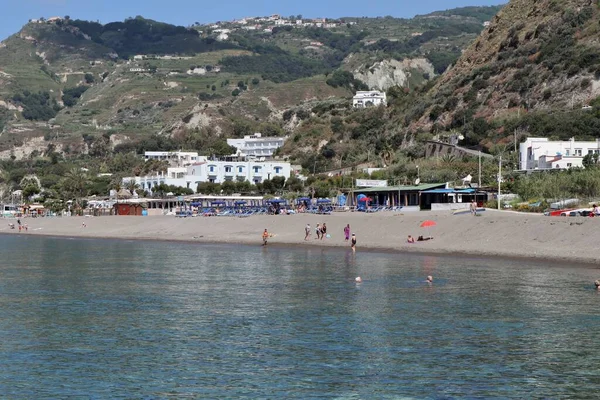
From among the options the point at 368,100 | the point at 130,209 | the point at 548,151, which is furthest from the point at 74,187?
the point at 548,151

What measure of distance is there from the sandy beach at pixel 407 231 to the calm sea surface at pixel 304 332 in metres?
3.80

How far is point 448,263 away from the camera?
4522cm

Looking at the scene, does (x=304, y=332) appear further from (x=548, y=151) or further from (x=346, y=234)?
(x=548, y=151)

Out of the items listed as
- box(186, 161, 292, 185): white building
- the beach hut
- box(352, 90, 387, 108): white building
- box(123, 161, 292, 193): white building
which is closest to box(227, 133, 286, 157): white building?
box(352, 90, 387, 108): white building

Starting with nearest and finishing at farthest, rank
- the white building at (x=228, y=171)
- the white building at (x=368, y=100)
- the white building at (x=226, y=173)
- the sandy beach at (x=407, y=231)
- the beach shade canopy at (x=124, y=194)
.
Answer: the sandy beach at (x=407, y=231), the beach shade canopy at (x=124, y=194), the white building at (x=226, y=173), the white building at (x=228, y=171), the white building at (x=368, y=100)

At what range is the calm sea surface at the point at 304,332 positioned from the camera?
20.6 metres

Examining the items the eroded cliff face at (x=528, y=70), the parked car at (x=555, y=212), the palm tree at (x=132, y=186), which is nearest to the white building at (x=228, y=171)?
the palm tree at (x=132, y=186)

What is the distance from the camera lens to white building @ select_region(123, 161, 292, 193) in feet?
393

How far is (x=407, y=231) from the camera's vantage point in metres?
58.1

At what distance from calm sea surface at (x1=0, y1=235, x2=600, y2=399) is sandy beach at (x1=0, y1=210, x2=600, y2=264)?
380 centimetres

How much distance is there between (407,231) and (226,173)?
66.4 metres

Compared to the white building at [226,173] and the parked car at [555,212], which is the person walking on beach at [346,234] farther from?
the white building at [226,173]

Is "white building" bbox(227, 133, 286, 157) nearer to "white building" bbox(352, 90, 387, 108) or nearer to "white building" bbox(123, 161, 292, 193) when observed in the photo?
"white building" bbox(352, 90, 387, 108)

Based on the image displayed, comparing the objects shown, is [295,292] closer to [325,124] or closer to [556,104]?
[556,104]
